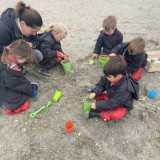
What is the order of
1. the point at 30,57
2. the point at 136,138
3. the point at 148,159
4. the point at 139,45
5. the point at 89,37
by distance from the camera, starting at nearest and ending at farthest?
the point at 148,159
the point at 136,138
the point at 30,57
the point at 139,45
the point at 89,37

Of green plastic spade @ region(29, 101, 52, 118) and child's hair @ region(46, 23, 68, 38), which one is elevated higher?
child's hair @ region(46, 23, 68, 38)

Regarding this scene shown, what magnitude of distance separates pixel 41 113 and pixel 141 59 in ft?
6.25

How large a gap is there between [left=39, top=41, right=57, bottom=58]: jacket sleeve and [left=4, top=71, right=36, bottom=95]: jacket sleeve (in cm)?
76

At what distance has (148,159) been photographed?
2752mm

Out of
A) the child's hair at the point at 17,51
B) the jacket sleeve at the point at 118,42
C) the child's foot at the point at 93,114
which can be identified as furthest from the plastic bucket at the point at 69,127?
the jacket sleeve at the point at 118,42

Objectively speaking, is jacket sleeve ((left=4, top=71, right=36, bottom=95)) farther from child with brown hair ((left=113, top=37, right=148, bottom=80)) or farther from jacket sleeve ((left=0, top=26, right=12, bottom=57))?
child with brown hair ((left=113, top=37, right=148, bottom=80))

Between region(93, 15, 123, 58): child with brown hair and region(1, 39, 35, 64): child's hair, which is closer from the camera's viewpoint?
region(1, 39, 35, 64): child's hair

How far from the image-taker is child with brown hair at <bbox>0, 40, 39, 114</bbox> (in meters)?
3.10

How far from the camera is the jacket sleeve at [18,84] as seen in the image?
124 inches

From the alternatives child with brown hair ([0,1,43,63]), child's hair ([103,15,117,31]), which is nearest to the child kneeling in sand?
child with brown hair ([0,1,43,63])

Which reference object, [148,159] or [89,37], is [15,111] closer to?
[148,159]

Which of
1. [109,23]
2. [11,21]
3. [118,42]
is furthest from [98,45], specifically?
[11,21]

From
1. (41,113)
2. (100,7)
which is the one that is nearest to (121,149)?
(41,113)

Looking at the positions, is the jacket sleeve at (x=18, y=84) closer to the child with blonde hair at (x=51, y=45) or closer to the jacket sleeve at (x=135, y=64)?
the child with blonde hair at (x=51, y=45)
